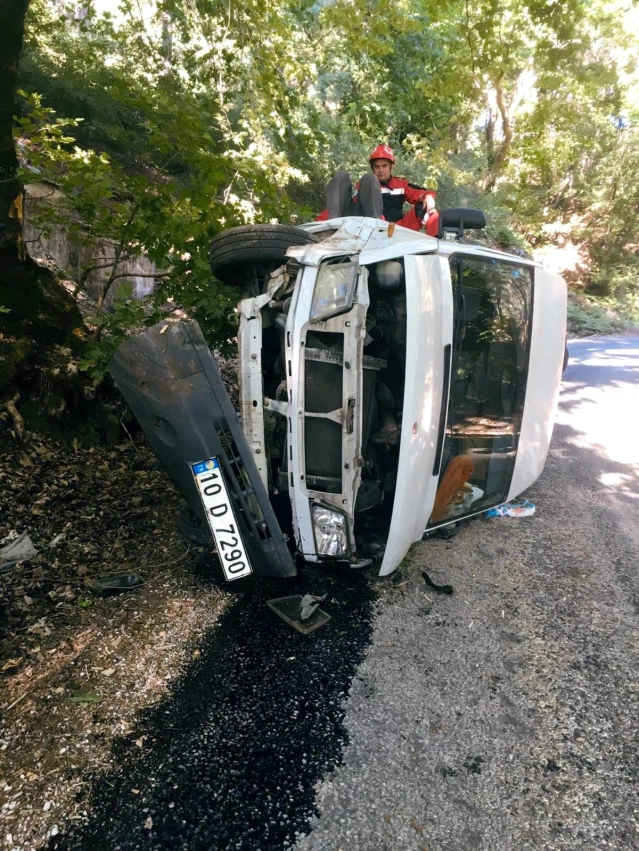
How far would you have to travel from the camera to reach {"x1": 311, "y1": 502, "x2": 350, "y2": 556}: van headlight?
305 cm

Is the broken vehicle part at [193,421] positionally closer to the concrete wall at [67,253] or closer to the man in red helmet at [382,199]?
the man in red helmet at [382,199]

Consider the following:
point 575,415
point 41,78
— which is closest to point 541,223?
point 575,415

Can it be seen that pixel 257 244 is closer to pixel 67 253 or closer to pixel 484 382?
pixel 484 382

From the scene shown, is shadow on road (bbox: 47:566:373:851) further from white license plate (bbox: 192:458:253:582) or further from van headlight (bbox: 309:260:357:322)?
van headlight (bbox: 309:260:357:322)

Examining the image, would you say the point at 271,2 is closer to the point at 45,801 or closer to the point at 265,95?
the point at 265,95

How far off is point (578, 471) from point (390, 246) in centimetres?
329

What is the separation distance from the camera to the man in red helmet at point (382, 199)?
4523 mm

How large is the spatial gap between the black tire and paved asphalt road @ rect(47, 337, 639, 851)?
201 centimetres

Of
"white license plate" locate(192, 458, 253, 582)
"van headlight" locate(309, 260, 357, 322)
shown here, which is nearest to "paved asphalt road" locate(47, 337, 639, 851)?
"white license plate" locate(192, 458, 253, 582)

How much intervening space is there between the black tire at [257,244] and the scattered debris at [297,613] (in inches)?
83.5

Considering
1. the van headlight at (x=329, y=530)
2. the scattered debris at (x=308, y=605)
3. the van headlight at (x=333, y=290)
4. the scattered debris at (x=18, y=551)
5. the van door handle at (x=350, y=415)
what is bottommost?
the scattered debris at (x=308, y=605)

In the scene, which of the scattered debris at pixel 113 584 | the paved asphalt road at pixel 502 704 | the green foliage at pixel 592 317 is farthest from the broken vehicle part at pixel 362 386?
the green foliage at pixel 592 317

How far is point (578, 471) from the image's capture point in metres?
5.31

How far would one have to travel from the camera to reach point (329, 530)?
3.07 metres
